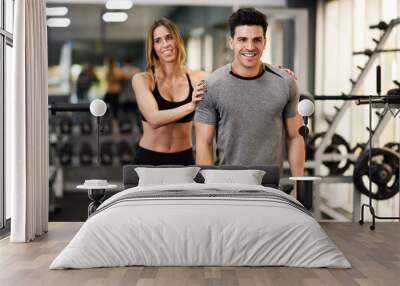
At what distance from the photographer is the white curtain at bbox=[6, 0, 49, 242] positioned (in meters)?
5.51

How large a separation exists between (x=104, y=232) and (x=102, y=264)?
0.67 ft

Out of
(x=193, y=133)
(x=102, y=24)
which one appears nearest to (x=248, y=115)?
(x=193, y=133)

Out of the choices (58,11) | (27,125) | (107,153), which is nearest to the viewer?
(27,125)

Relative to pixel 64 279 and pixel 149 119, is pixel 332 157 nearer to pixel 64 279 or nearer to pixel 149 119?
pixel 149 119

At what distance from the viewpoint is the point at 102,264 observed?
4309 mm

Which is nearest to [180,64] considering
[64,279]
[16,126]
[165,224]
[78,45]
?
[16,126]

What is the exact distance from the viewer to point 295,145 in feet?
21.1

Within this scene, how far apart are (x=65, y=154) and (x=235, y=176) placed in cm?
565

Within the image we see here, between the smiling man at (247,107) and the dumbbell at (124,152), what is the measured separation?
4.52 m

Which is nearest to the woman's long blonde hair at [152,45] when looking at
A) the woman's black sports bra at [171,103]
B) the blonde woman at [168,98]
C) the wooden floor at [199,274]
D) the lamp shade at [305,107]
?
the blonde woman at [168,98]

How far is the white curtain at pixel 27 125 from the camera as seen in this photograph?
5512 mm

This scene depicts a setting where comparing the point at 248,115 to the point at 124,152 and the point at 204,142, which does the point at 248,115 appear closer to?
the point at 204,142

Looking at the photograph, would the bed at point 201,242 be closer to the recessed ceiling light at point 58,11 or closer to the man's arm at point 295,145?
the man's arm at point 295,145

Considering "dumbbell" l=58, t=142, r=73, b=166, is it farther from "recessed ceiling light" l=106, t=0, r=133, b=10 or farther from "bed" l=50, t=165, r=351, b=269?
"bed" l=50, t=165, r=351, b=269
